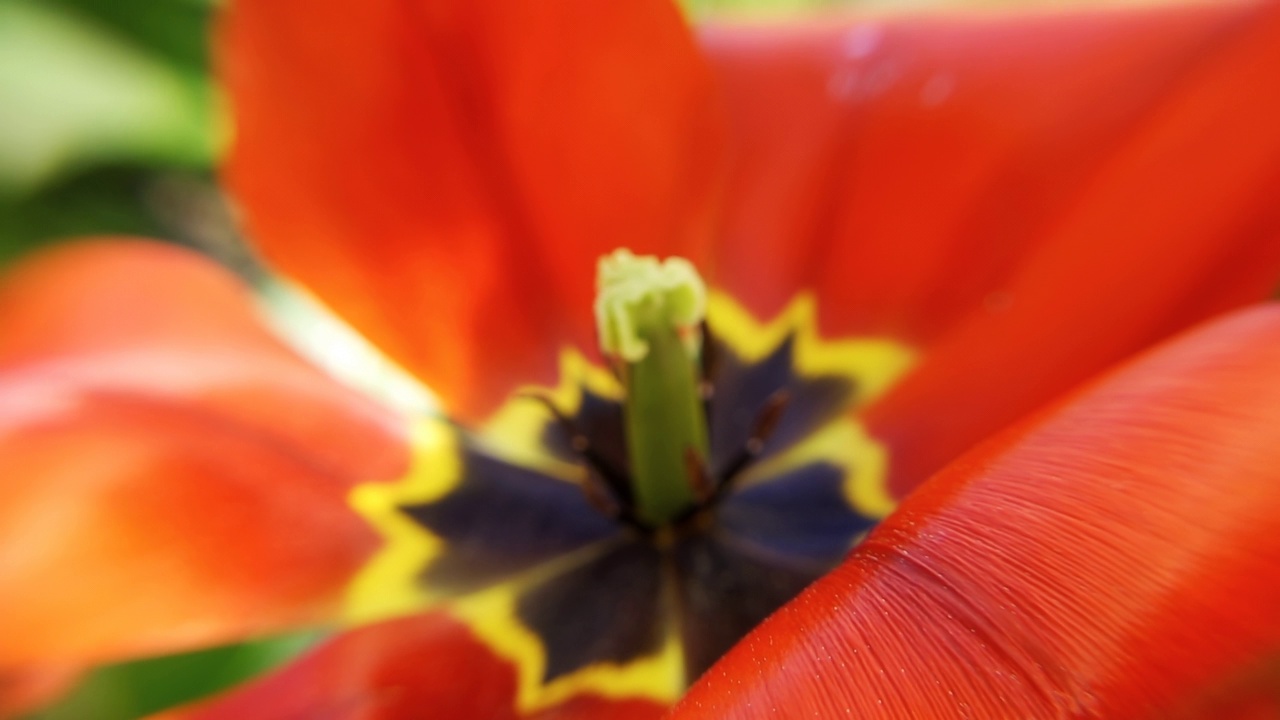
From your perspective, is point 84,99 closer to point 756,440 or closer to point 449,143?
point 449,143

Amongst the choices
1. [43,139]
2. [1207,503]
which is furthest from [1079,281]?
[43,139]

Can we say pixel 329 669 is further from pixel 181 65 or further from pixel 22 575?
pixel 181 65

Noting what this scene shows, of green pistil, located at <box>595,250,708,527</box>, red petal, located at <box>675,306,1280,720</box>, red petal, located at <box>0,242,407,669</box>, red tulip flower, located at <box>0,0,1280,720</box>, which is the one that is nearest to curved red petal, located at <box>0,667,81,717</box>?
red tulip flower, located at <box>0,0,1280,720</box>

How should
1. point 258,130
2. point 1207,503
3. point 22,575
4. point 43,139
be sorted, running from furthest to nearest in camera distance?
point 43,139 → point 258,130 → point 22,575 → point 1207,503

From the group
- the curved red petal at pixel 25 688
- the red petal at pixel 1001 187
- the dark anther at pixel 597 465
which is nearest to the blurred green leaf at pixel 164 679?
the curved red petal at pixel 25 688

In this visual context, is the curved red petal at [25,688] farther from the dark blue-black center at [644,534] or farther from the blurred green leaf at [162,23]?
the blurred green leaf at [162,23]

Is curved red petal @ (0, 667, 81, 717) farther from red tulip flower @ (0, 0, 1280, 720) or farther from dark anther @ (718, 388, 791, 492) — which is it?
dark anther @ (718, 388, 791, 492)
